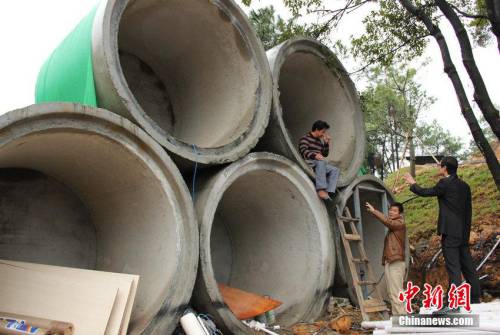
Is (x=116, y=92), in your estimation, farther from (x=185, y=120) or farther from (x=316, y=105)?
(x=316, y=105)

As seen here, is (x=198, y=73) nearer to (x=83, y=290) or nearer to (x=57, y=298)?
(x=83, y=290)

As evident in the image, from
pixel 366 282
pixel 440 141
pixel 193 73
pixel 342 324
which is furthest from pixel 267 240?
pixel 440 141

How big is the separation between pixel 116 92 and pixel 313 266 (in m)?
3.82

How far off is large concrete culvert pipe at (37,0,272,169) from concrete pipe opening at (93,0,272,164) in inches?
0.5

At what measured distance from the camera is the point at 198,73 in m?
7.34

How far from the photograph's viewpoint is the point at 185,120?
301 inches

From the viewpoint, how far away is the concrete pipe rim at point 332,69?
686 centimetres

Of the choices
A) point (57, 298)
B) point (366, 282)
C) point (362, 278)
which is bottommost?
point (57, 298)

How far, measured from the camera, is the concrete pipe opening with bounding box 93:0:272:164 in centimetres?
629

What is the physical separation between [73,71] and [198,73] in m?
2.26

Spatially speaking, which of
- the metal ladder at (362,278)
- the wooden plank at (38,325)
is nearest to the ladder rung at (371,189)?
the metal ladder at (362,278)

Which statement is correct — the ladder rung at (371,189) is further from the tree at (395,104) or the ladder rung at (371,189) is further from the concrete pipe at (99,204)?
the tree at (395,104)

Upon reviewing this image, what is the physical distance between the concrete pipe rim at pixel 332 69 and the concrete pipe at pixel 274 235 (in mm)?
439

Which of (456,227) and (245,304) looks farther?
(456,227)
